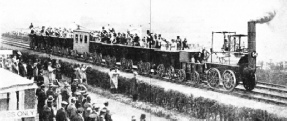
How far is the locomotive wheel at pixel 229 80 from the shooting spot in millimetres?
6327

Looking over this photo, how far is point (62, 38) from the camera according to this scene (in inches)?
328

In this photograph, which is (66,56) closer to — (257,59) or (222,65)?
(222,65)

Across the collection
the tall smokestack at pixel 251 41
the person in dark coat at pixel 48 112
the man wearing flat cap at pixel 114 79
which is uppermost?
the tall smokestack at pixel 251 41

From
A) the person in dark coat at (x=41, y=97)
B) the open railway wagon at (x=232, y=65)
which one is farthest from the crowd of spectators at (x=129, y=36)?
the person in dark coat at (x=41, y=97)

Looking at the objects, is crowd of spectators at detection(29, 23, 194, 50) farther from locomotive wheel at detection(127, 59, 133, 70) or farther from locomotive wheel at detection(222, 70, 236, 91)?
locomotive wheel at detection(222, 70, 236, 91)

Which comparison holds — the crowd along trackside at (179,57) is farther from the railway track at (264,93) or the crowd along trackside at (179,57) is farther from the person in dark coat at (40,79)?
the person in dark coat at (40,79)

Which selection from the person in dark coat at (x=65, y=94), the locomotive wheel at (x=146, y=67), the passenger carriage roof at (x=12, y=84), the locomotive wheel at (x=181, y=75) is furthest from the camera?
the locomotive wheel at (x=146, y=67)

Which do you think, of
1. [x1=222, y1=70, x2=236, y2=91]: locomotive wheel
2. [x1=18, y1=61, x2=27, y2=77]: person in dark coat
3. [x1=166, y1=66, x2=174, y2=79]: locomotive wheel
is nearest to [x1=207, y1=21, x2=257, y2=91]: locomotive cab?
[x1=222, y1=70, x2=236, y2=91]: locomotive wheel

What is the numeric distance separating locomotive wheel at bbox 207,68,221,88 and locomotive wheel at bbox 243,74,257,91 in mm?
497

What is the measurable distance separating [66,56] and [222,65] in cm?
355

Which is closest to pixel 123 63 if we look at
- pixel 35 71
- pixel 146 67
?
pixel 146 67

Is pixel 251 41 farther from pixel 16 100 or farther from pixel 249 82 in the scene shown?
pixel 16 100

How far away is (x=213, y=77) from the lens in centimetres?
667

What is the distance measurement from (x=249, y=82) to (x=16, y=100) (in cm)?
410
